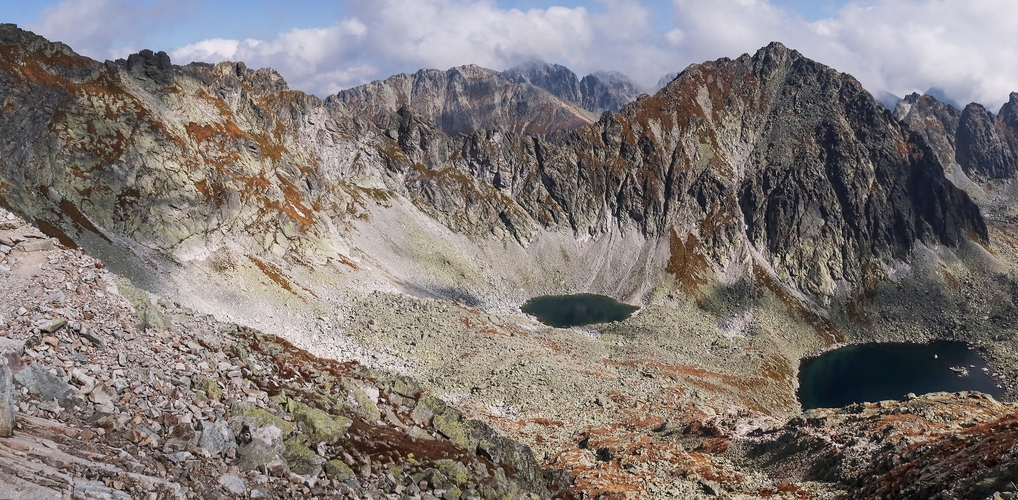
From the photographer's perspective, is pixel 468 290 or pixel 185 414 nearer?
pixel 185 414

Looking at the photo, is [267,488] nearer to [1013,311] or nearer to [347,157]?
[347,157]

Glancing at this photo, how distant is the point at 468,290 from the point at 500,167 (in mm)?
47750

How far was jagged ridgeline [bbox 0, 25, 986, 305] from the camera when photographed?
6812 cm

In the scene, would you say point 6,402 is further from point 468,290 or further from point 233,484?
point 468,290

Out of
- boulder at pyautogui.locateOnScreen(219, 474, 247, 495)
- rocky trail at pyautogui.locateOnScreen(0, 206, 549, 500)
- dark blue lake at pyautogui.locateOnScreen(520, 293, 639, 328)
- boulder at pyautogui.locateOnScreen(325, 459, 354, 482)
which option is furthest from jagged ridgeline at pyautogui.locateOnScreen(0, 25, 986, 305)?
boulder at pyautogui.locateOnScreen(219, 474, 247, 495)

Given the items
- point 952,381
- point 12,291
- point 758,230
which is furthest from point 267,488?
point 758,230

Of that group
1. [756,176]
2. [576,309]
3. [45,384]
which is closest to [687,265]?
[576,309]

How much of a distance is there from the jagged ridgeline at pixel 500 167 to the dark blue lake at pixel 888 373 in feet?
73.7

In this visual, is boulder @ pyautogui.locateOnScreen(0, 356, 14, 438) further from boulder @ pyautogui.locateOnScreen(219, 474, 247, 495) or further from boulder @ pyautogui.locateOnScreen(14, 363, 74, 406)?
boulder @ pyautogui.locateOnScreen(219, 474, 247, 495)

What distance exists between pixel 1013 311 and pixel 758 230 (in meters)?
49.1

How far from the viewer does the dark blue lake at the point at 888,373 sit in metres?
79.7

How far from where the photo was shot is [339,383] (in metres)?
20.8

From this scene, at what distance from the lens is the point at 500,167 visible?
140 meters

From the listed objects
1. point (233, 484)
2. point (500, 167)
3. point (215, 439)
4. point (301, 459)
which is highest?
point (500, 167)
